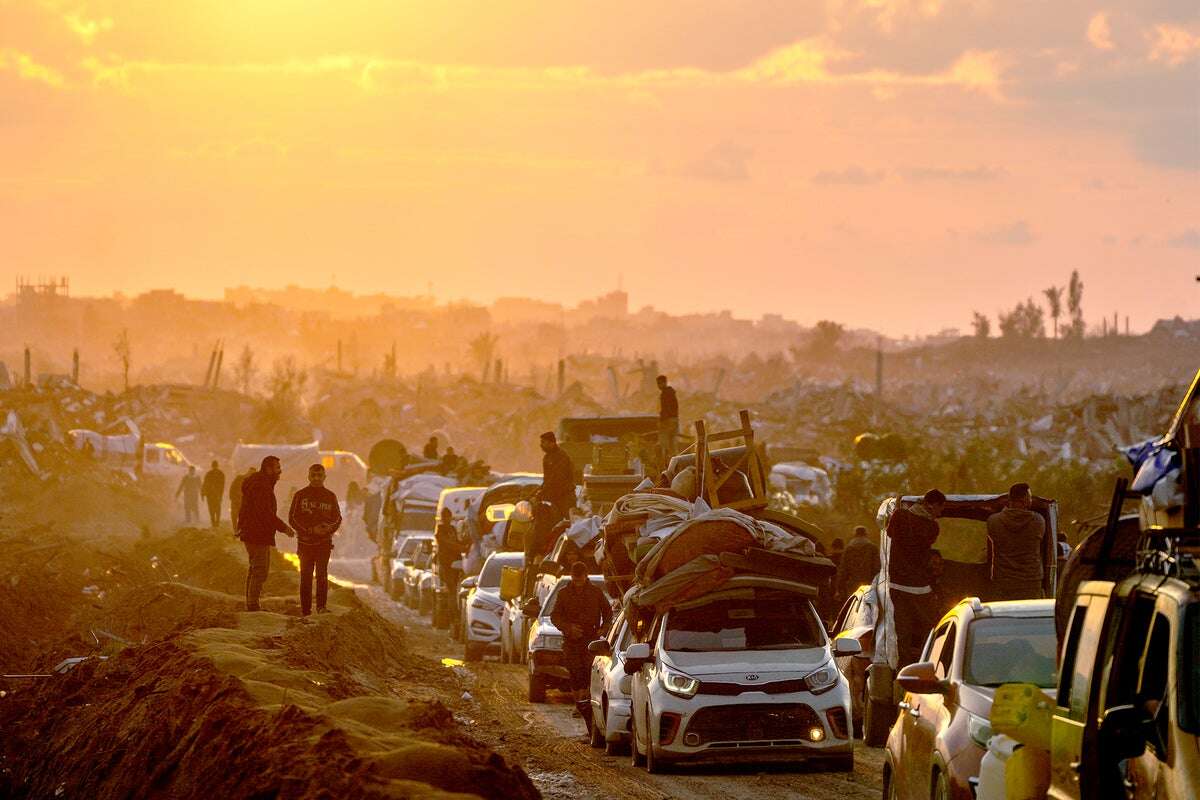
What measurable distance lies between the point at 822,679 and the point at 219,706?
203 inches

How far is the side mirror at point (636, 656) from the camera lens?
17.8 meters

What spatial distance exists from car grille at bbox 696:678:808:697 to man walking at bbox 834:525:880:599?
803cm

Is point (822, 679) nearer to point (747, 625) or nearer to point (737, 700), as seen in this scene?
point (737, 700)

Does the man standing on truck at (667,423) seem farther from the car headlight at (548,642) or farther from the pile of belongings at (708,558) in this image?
the pile of belongings at (708,558)

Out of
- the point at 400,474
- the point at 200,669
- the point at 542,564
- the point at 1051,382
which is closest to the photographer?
the point at 200,669

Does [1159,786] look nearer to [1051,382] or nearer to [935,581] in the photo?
[935,581]

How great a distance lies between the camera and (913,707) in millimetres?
12883

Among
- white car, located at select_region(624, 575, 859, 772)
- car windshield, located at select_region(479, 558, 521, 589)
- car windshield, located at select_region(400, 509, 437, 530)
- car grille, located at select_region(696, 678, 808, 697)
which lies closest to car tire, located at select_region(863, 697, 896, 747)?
white car, located at select_region(624, 575, 859, 772)

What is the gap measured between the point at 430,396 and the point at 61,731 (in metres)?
108

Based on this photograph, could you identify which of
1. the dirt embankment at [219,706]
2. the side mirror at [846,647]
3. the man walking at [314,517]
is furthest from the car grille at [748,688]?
the man walking at [314,517]

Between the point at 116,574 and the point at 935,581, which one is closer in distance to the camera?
the point at 935,581

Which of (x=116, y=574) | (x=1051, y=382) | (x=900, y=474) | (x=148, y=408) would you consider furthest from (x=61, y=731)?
Result: (x=1051, y=382)

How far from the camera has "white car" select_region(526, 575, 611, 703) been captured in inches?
936

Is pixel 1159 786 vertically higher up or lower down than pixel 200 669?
higher up
